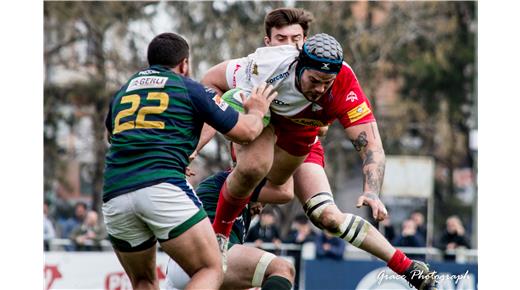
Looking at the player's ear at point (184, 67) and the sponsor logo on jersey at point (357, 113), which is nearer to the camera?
the player's ear at point (184, 67)

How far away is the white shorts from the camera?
738 centimetres

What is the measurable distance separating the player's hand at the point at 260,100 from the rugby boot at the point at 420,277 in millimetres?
2031

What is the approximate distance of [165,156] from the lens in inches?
292

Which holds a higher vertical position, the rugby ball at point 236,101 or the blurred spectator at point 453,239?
the rugby ball at point 236,101

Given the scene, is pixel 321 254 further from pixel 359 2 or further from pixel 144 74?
pixel 359 2

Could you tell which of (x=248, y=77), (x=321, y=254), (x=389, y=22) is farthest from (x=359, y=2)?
(x=248, y=77)

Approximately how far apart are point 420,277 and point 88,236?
995cm

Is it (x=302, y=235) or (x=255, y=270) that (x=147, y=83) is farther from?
(x=302, y=235)

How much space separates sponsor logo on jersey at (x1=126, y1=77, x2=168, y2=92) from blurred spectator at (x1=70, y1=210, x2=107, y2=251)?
369 inches

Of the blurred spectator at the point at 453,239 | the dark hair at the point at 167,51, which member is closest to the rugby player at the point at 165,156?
the dark hair at the point at 167,51

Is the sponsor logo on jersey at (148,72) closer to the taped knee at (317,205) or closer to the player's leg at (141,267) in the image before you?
the player's leg at (141,267)

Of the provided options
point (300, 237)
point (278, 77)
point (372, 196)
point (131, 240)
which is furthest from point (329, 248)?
point (131, 240)

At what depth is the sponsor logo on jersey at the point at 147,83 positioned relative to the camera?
24.5ft

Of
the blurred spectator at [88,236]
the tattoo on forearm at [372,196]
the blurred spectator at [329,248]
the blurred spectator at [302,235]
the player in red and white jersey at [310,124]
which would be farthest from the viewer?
the blurred spectator at [302,235]
